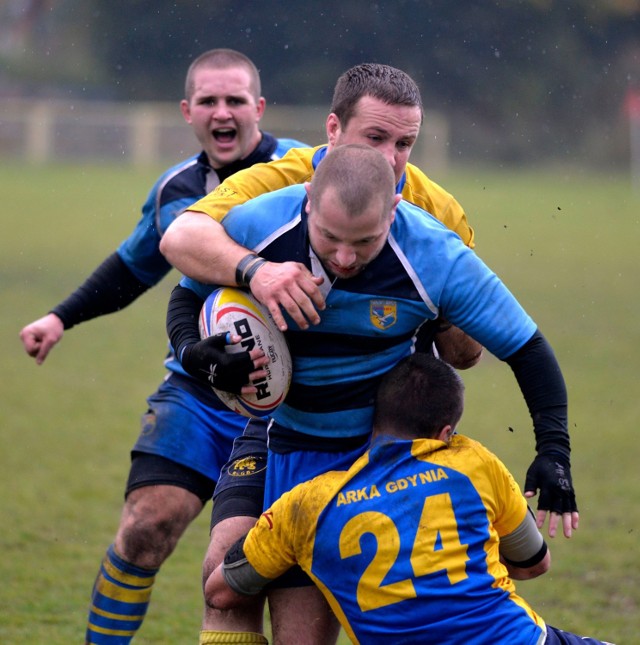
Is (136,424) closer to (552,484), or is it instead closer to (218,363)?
(218,363)

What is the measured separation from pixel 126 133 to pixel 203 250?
35.6 meters

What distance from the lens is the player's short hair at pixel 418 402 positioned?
131 inches

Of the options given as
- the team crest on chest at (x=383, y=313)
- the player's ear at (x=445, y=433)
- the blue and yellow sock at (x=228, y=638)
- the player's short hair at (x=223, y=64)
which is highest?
the player's short hair at (x=223, y=64)

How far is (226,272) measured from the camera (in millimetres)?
3400

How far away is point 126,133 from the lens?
38000 mm

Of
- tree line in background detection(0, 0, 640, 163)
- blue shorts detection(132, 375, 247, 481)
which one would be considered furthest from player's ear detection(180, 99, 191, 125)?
tree line in background detection(0, 0, 640, 163)

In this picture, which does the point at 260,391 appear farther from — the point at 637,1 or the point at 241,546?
the point at 637,1

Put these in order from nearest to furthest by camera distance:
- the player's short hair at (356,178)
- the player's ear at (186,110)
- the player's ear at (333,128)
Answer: the player's short hair at (356,178), the player's ear at (333,128), the player's ear at (186,110)

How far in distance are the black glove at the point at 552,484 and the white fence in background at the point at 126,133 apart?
33.2 metres

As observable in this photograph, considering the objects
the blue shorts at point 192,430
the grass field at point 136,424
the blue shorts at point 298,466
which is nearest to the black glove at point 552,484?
the blue shorts at point 298,466

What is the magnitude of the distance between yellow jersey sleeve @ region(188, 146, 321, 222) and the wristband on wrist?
0.34 m

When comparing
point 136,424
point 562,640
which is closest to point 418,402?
point 562,640

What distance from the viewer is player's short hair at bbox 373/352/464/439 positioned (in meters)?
3.33

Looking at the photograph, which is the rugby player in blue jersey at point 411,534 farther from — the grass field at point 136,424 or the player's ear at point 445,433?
the grass field at point 136,424
